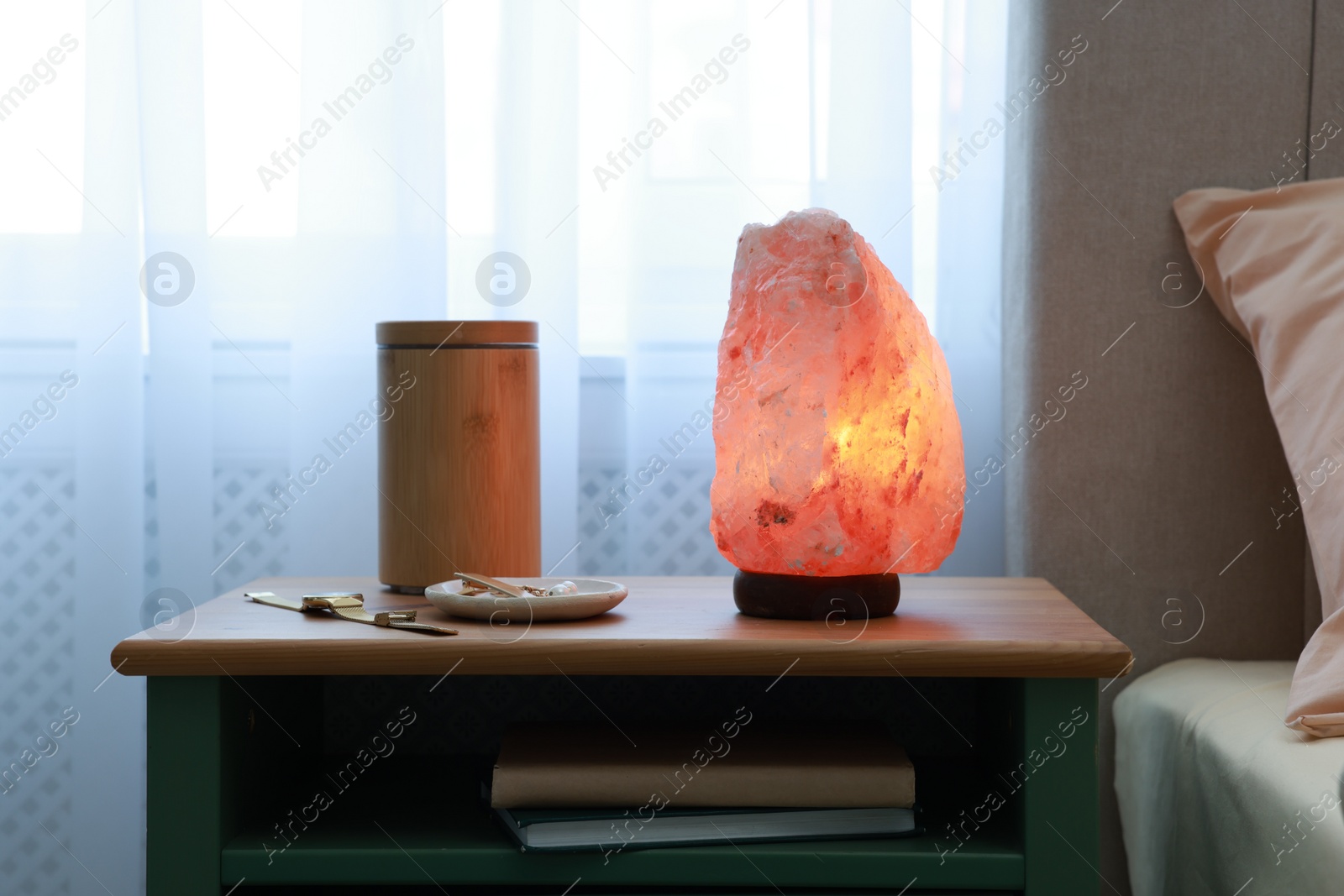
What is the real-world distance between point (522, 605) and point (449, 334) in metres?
0.27

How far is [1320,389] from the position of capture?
999 mm

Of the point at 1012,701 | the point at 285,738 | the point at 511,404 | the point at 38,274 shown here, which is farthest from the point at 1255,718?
the point at 38,274

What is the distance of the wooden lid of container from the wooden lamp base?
32 centimetres

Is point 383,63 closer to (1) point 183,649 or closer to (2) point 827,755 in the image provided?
(1) point 183,649

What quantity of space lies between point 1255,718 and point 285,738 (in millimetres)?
877

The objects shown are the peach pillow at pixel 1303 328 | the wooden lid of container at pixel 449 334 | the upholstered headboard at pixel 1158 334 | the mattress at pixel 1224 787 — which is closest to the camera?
the mattress at pixel 1224 787

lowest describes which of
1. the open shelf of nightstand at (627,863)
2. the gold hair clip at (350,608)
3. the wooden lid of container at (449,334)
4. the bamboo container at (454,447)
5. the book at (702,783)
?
the open shelf of nightstand at (627,863)

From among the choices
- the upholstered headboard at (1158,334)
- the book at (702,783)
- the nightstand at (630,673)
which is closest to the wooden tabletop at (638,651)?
the nightstand at (630,673)

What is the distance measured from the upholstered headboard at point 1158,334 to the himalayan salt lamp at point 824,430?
0.35 m

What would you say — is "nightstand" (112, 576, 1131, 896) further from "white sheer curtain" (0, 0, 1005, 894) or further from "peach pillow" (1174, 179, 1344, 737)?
"white sheer curtain" (0, 0, 1005, 894)

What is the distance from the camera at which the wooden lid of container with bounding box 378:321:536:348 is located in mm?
1002

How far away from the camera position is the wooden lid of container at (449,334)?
1002 millimetres

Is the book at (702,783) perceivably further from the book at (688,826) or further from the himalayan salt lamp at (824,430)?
the himalayan salt lamp at (824,430)

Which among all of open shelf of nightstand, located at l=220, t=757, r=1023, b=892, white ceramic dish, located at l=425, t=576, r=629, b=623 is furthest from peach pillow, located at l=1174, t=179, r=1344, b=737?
white ceramic dish, located at l=425, t=576, r=629, b=623
